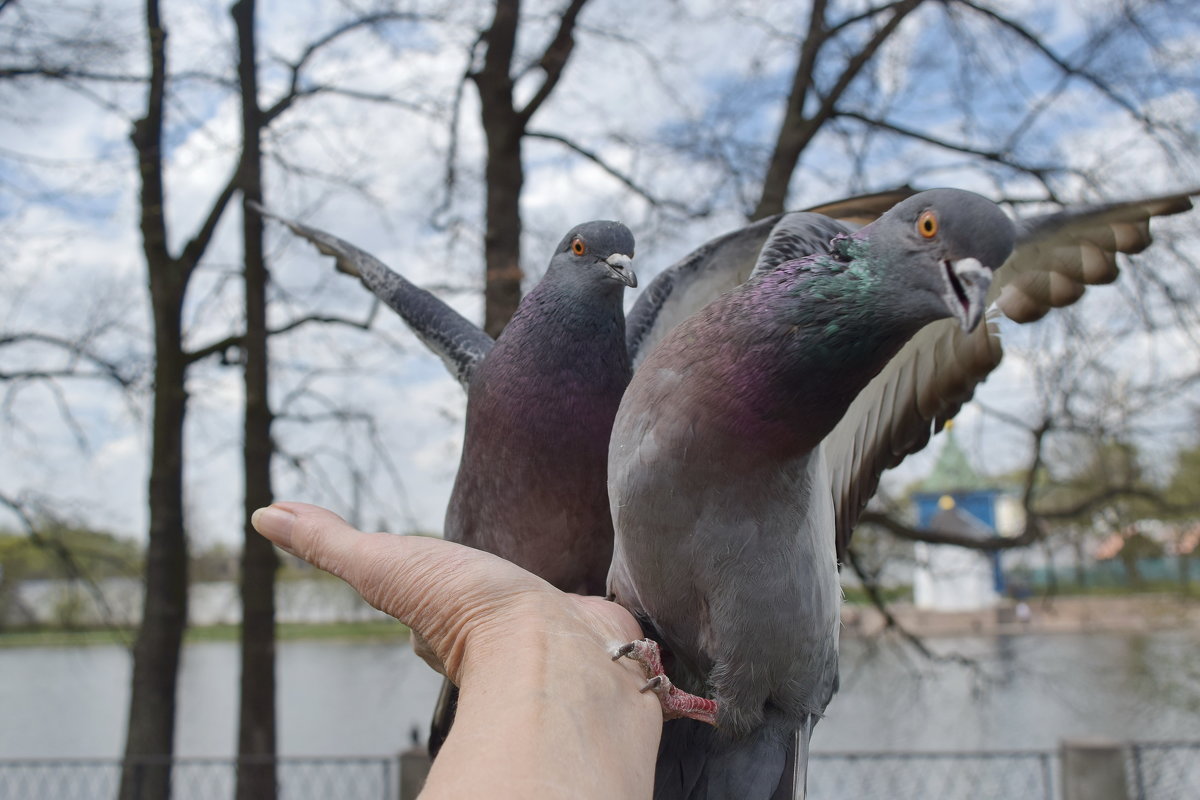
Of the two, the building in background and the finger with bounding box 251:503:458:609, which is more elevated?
the building in background

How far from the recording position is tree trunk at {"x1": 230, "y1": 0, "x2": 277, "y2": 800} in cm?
730

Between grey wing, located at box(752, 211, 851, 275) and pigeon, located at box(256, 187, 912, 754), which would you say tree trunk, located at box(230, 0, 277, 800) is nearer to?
pigeon, located at box(256, 187, 912, 754)

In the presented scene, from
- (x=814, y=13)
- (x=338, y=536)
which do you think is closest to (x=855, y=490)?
(x=338, y=536)

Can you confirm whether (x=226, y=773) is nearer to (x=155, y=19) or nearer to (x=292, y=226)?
(x=155, y=19)

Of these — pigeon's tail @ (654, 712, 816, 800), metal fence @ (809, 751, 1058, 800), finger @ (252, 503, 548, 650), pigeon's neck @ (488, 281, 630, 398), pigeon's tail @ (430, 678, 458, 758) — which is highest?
pigeon's neck @ (488, 281, 630, 398)

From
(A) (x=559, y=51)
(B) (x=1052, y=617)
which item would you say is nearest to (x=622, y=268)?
(A) (x=559, y=51)

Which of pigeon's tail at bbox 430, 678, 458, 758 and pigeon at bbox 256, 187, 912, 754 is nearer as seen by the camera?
pigeon at bbox 256, 187, 912, 754

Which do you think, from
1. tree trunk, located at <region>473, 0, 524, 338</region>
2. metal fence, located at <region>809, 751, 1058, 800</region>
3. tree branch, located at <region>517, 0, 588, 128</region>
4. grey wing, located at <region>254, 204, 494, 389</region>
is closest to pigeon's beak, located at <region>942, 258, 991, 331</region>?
grey wing, located at <region>254, 204, 494, 389</region>

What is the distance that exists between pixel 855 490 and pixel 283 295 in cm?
710

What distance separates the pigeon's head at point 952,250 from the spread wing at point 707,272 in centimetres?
64

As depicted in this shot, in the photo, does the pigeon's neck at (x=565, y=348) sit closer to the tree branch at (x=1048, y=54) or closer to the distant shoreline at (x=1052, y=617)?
the distant shoreline at (x=1052, y=617)

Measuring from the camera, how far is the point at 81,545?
388 inches

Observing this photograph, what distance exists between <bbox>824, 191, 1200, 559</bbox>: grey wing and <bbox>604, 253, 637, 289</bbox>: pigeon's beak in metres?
0.62

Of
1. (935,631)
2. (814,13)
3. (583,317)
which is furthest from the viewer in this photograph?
(935,631)
